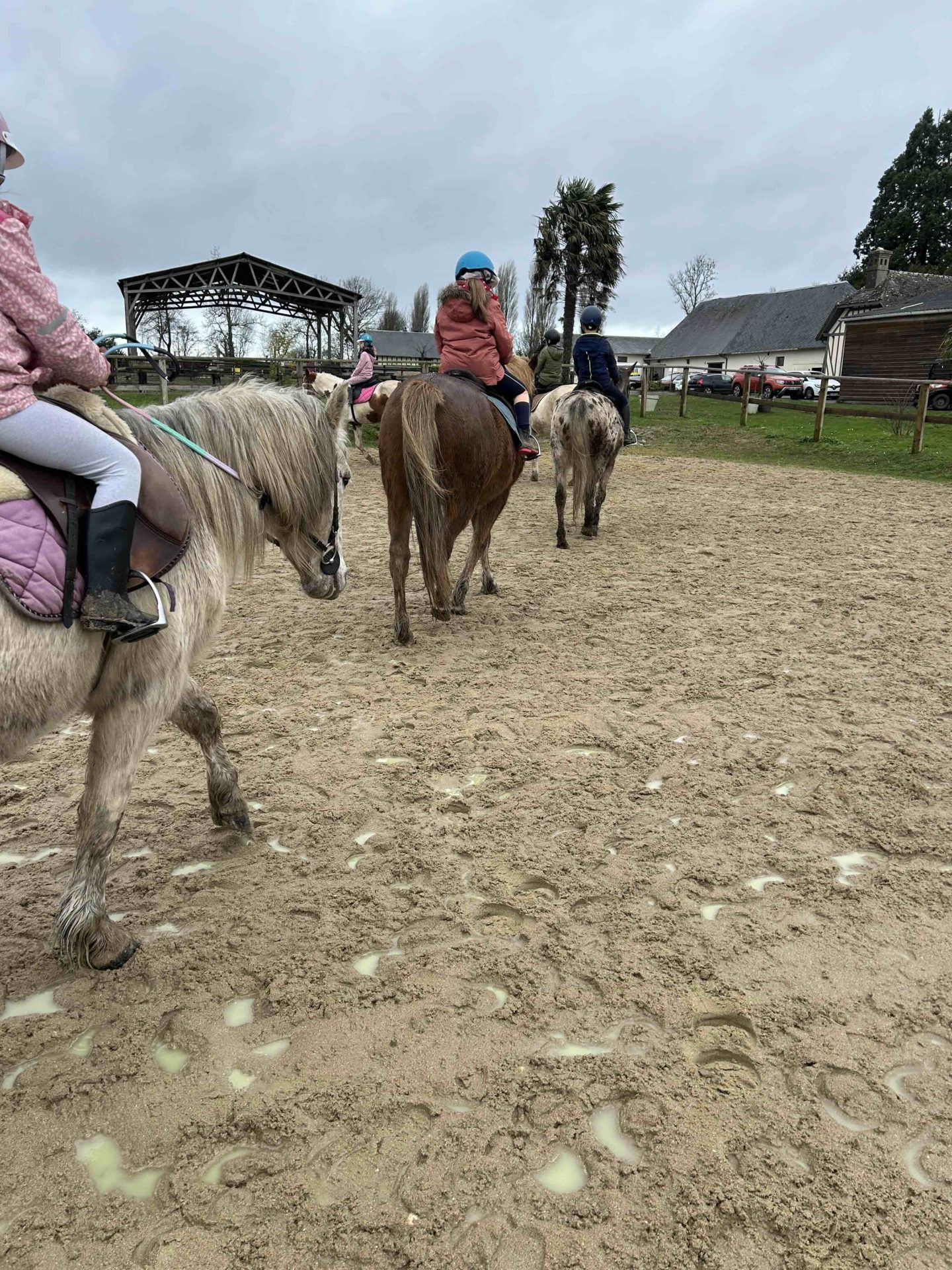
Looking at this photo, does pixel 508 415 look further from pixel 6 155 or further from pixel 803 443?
pixel 803 443

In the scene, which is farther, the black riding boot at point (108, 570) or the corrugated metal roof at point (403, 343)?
the corrugated metal roof at point (403, 343)

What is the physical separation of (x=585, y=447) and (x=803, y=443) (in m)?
10.0

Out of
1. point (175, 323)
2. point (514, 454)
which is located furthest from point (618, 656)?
point (175, 323)

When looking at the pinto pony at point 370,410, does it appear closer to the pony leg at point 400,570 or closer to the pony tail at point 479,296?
the pony tail at point 479,296

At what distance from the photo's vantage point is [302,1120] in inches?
75.0

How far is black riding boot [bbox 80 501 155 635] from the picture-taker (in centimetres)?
207

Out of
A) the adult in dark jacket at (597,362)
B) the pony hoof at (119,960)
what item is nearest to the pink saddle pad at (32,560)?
the pony hoof at (119,960)

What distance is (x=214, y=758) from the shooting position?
10.2ft

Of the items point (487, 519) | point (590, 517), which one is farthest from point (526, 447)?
point (590, 517)

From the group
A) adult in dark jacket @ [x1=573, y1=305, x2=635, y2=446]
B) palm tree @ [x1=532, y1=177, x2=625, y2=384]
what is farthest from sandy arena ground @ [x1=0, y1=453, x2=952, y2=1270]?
palm tree @ [x1=532, y1=177, x2=625, y2=384]

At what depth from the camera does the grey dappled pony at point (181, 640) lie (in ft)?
6.86

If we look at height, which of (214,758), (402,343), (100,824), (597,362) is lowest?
(214,758)

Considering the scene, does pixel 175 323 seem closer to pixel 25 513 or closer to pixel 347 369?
pixel 347 369

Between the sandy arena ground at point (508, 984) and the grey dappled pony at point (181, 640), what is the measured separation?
0.94 ft
